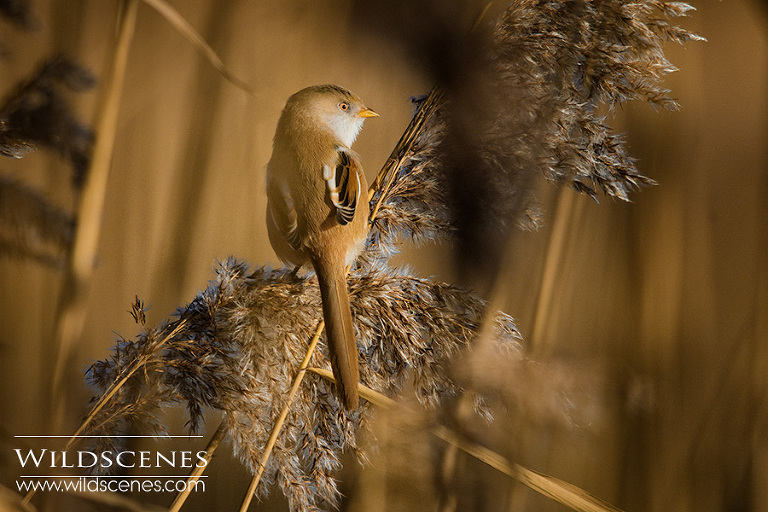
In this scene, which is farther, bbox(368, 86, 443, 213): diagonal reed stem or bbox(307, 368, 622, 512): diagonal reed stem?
bbox(368, 86, 443, 213): diagonal reed stem

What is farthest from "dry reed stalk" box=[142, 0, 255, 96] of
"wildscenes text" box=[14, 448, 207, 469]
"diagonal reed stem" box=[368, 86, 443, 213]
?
"wildscenes text" box=[14, 448, 207, 469]

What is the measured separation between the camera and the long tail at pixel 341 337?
29.5 inches

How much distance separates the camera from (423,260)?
93 cm

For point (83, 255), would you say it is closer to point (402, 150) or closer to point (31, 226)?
point (31, 226)

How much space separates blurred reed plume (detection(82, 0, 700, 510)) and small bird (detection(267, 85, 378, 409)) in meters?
0.05

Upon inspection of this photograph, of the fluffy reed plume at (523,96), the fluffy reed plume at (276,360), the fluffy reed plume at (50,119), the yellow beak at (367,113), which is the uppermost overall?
the fluffy reed plume at (523,96)

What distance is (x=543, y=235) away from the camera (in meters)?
0.96

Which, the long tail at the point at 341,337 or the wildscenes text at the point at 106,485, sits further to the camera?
the wildscenes text at the point at 106,485

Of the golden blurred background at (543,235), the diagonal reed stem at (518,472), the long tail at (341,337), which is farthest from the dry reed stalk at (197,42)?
the diagonal reed stem at (518,472)

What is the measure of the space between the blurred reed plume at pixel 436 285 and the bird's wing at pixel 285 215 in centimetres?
6

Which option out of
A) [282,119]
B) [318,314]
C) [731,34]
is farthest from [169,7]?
[731,34]

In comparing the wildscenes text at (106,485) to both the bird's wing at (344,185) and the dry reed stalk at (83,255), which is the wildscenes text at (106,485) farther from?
Answer: the bird's wing at (344,185)

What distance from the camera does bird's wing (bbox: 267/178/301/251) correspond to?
812mm

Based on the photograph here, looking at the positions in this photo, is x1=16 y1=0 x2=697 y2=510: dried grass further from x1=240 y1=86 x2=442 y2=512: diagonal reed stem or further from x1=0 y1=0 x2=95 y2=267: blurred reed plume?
x1=0 y1=0 x2=95 y2=267: blurred reed plume
